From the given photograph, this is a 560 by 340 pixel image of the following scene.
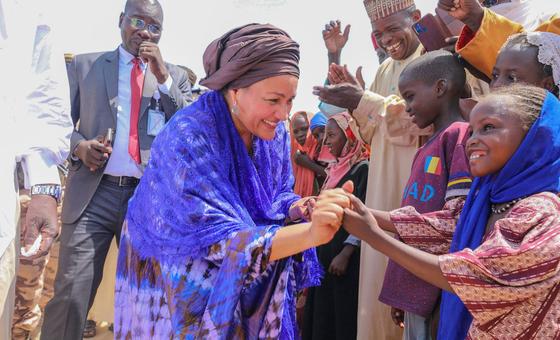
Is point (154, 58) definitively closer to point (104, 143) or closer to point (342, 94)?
point (104, 143)

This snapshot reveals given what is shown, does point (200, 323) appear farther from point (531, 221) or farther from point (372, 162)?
point (372, 162)

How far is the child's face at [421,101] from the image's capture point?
2.88 m

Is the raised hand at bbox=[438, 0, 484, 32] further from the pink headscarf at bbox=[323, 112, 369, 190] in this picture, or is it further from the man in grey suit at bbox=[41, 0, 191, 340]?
the man in grey suit at bbox=[41, 0, 191, 340]

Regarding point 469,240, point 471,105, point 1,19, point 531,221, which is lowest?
point 469,240

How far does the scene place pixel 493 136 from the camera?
6.72 ft

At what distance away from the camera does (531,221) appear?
5.99 feet

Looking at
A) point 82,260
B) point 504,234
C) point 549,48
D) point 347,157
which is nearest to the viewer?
point 504,234

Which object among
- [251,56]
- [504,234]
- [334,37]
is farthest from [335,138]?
[504,234]

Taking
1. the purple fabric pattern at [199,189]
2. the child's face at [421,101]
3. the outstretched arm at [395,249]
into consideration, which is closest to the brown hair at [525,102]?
the outstretched arm at [395,249]

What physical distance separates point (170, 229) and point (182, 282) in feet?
0.69

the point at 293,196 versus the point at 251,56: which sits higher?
the point at 251,56

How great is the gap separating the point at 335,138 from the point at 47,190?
90.7 inches

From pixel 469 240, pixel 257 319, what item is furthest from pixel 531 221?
pixel 257 319

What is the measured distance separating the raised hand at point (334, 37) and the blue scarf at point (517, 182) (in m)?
2.64
